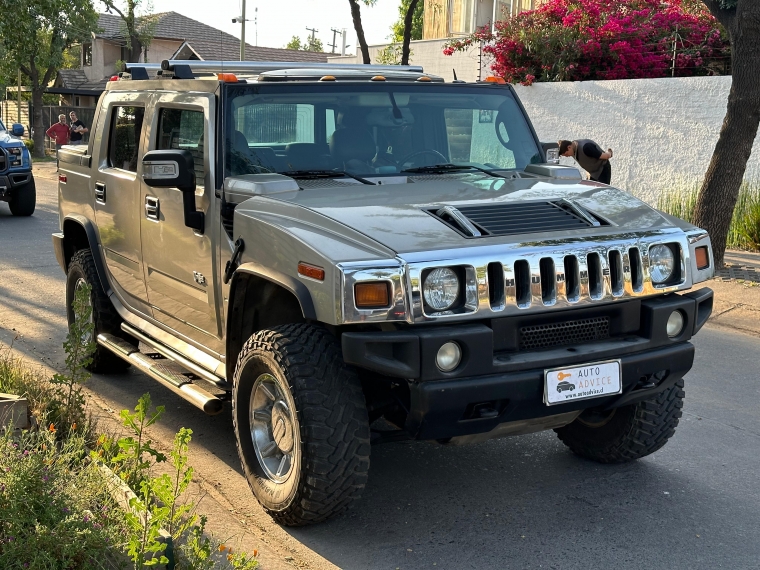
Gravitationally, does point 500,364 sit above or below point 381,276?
below

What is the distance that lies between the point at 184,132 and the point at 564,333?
245cm

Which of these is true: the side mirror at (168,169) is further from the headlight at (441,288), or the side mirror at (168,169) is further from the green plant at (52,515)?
the headlight at (441,288)

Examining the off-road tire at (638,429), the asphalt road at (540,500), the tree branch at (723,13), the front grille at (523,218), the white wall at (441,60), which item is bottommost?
the asphalt road at (540,500)

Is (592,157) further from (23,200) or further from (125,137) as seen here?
(23,200)

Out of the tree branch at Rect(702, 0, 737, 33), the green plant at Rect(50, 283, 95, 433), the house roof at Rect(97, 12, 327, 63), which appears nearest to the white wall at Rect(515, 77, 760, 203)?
the tree branch at Rect(702, 0, 737, 33)

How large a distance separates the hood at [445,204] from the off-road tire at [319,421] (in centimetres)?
54

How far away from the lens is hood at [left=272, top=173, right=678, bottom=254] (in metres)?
4.07

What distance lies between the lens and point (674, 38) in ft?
51.7

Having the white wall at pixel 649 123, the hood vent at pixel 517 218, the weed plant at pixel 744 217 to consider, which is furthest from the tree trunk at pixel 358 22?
the hood vent at pixel 517 218

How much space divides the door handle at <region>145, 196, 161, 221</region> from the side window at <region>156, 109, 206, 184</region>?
0.31m

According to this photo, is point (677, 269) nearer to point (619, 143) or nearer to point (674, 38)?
point (619, 143)

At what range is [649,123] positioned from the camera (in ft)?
48.1

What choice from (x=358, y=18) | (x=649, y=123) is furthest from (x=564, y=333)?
(x=358, y=18)

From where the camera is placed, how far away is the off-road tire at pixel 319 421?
13.1ft
